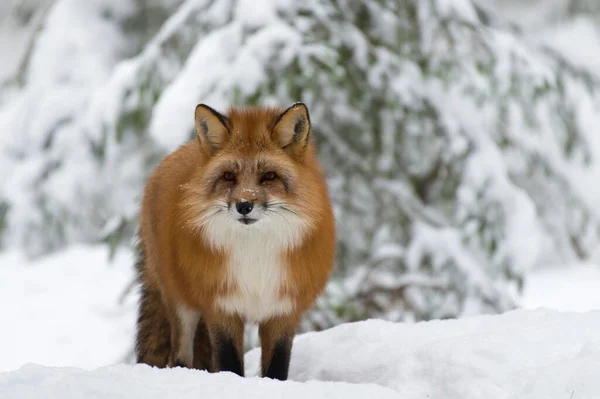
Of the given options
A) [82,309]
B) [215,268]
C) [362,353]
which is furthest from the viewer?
[82,309]

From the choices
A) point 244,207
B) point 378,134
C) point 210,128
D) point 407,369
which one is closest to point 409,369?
point 407,369

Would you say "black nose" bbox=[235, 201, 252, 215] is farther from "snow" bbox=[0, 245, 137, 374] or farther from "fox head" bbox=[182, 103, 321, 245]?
"snow" bbox=[0, 245, 137, 374]

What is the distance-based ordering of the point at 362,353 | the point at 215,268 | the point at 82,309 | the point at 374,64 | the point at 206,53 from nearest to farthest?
the point at 215,268
the point at 362,353
the point at 206,53
the point at 374,64
the point at 82,309

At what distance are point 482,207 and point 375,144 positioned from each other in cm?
83

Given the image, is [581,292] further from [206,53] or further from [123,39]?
[123,39]

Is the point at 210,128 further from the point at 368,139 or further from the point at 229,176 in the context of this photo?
the point at 368,139

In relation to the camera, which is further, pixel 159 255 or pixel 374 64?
pixel 374 64

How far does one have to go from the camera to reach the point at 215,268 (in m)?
2.62

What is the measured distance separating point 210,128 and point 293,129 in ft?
0.90

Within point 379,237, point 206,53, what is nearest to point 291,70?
point 206,53

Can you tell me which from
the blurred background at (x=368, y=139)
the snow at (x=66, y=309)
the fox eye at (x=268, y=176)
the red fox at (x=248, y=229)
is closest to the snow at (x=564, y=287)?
the blurred background at (x=368, y=139)

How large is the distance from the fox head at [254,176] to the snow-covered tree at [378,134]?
1.90 m

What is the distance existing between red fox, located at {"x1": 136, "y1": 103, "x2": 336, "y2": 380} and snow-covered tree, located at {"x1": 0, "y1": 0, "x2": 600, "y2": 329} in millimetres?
1859

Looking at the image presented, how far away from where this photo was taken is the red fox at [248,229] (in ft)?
8.41
